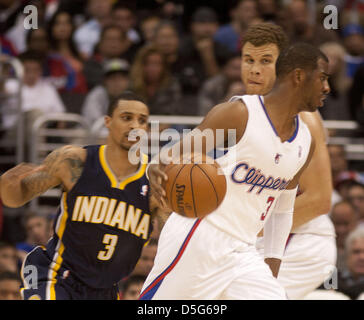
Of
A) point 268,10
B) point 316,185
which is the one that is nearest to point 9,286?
point 316,185

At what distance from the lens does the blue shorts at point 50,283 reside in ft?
14.1

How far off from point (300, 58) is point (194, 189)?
861 millimetres

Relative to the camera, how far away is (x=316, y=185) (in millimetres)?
4691

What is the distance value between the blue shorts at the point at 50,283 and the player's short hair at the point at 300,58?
165 cm

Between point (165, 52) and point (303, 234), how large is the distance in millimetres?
4112

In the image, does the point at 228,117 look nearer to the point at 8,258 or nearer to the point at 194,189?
the point at 194,189

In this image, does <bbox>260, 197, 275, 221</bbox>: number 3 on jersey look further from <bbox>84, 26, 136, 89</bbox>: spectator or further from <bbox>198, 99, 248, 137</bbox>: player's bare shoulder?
<bbox>84, 26, 136, 89</bbox>: spectator

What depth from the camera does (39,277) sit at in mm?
4406

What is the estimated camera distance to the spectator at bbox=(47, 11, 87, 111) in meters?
8.55

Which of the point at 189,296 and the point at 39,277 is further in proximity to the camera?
the point at 39,277

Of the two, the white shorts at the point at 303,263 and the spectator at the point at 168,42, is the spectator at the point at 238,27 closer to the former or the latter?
the spectator at the point at 168,42
